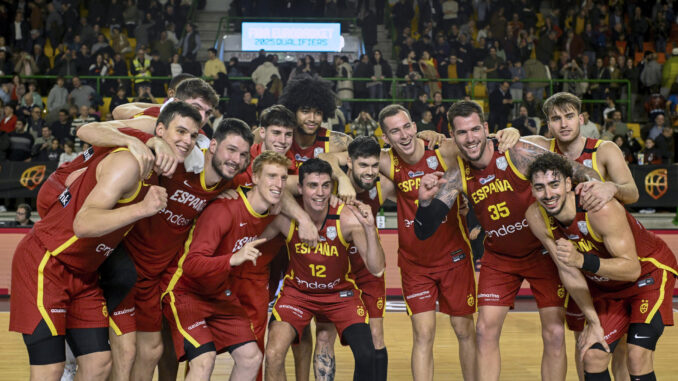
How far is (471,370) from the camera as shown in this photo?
6703 millimetres

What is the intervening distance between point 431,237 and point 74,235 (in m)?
3.13

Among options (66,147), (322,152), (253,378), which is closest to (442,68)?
(66,147)

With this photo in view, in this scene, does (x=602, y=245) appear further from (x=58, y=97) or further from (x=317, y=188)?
(x=58, y=97)

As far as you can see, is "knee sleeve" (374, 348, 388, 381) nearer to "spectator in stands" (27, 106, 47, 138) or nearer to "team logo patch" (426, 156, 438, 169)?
"team logo patch" (426, 156, 438, 169)

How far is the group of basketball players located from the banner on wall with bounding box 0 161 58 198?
9061 millimetres

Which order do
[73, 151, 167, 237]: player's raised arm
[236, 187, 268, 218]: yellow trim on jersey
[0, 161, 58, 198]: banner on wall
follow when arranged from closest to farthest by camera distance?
[73, 151, 167, 237]: player's raised arm → [236, 187, 268, 218]: yellow trim on jersey → [0, 161, 58, 198]: banner on wall

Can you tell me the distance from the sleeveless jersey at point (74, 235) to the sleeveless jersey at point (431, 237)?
247 cm

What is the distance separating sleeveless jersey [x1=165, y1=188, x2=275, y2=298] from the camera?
570 cm

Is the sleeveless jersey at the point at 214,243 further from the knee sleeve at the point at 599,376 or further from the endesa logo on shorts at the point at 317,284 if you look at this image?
the knee sleeve at the point at 599,376

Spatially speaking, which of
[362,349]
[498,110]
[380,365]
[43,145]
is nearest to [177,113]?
[362,349]

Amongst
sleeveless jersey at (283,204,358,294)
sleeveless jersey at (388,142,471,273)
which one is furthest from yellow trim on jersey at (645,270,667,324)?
sleeveless jersey at (283,204,358,294)

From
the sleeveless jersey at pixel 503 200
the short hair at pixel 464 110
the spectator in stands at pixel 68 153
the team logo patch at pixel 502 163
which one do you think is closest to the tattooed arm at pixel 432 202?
the sleeveless jersey at pixel 503 200

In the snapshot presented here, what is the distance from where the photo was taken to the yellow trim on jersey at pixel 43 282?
5172 mm

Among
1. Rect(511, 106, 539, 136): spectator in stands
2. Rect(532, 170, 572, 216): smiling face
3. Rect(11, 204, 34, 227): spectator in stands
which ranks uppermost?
Rect(532, 170, 572, 216): smiling face
